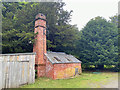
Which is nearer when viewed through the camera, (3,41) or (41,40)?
(41,40)

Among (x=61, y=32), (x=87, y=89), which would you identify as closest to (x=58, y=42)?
(x=61, y=32)

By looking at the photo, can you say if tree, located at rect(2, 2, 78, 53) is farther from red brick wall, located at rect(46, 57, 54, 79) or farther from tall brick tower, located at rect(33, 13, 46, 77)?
red brick wall, located at rect(46, 57, 54, 79)

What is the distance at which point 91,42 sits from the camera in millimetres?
17016

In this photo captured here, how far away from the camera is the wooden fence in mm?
7773

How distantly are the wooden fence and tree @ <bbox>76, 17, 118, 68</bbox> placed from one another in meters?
11.4

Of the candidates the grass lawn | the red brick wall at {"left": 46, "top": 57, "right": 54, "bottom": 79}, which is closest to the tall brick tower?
the red brick wall at {"left": 46, "top": 57, "right": 54, "bottom": 79}

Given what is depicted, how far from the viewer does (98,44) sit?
53.6ft

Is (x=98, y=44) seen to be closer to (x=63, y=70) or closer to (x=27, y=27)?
(x=63, y=70)

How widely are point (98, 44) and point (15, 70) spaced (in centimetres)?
1397

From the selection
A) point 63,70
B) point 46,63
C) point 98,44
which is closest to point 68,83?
point 63,70

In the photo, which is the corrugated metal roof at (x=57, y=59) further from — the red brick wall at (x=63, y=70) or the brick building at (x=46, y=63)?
the red brick wall at (x=63, y=70)

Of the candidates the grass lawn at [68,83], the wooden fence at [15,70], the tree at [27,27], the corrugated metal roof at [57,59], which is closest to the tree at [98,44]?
the tree at [27,27]

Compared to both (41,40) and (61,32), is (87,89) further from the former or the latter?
(61,32)

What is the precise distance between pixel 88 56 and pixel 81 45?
2.98 m
